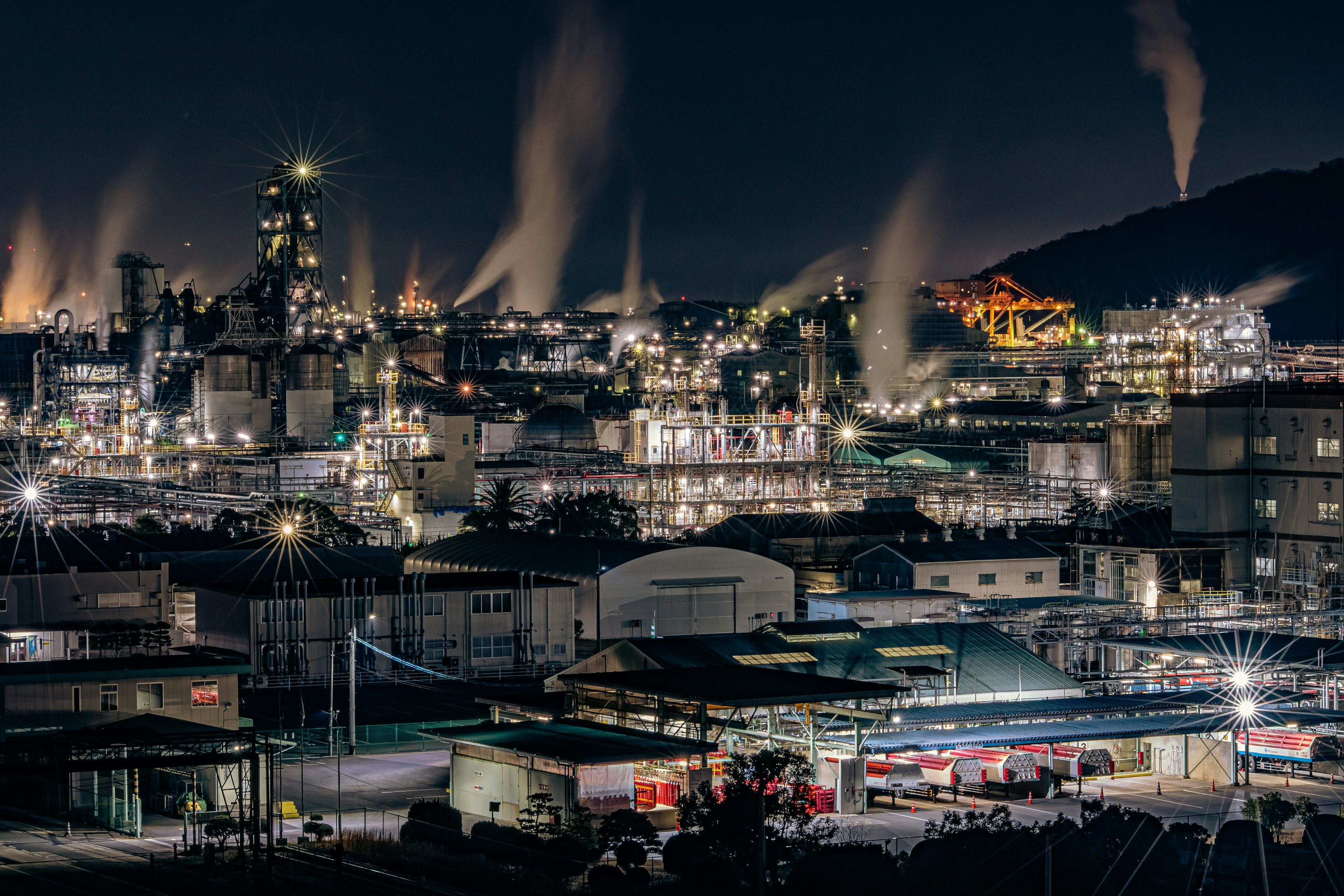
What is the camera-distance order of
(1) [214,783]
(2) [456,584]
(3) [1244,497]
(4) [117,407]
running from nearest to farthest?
(1) [214,783], (2) [456,584], (3) [1244,497], (4) [117,407]

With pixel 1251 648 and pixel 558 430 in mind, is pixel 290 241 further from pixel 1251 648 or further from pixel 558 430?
pixel 1251 648

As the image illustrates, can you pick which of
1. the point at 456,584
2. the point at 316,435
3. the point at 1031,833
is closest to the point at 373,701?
the point at 456,584

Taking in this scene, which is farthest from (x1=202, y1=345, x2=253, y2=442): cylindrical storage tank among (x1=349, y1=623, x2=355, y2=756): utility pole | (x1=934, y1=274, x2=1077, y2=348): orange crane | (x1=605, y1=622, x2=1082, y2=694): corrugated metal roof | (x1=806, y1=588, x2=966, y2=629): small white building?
(x1=934, y1=274, x2=1077, y2=348): orange crane

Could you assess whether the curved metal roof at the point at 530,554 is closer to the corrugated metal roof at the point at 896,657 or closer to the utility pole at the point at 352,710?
the corrugated metal roof at the point at 896,657

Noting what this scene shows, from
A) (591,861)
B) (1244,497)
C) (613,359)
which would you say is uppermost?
(613,359)

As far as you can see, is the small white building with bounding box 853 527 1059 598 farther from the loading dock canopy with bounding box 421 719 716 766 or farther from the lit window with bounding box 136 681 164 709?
the lit window with bounding box 136 681 164 709

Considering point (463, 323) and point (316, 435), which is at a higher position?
point (463, 323)

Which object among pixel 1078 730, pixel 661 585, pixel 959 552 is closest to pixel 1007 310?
pixel 959 552

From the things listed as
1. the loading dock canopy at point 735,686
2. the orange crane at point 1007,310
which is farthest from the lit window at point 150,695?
the orange crane at point 1007,310

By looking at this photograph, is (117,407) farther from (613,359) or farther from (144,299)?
(613,359)
